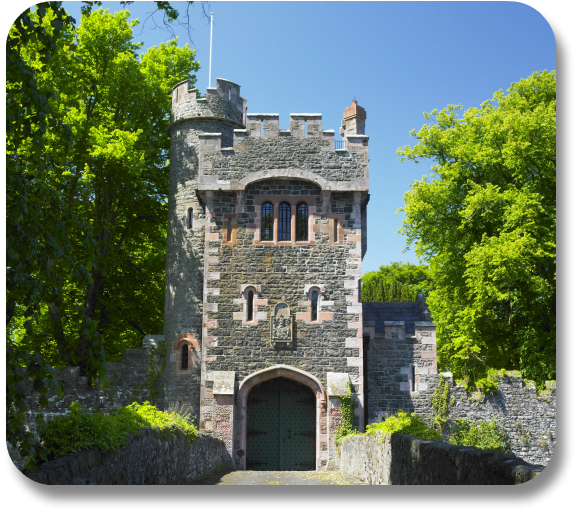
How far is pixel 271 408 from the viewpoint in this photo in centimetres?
1672

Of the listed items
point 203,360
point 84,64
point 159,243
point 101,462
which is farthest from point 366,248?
point 101,462

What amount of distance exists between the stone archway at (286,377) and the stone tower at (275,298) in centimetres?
3

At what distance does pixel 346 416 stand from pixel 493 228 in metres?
9.05

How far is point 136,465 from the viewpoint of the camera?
6.86m

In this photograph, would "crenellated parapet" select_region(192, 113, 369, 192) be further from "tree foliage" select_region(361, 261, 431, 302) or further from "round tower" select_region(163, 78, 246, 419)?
"tree foliage" select_region(361, 261, 431, 302)

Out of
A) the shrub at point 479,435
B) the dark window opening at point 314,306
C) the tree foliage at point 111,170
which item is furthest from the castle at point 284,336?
the tree foliage at point 111,170

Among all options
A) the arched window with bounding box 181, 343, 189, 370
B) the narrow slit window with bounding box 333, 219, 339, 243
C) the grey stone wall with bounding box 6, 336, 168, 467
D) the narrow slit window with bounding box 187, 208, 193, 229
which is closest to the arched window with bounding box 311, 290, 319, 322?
the narrow slit window with bounding box 333, 219, 339, 243

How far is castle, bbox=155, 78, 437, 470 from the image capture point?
16.1 metres

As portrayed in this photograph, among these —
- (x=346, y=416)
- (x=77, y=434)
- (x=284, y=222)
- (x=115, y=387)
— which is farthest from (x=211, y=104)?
(x=77, y=434)

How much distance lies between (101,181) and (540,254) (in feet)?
46.0

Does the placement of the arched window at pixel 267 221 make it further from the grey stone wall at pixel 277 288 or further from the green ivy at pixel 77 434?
the green ivy at pixel 77 434

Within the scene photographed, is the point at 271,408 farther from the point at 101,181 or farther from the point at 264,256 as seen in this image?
the point at 101,181

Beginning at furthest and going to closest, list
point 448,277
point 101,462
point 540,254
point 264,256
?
point 448,277 < point 540,254 < point 264,256 < point 101,462

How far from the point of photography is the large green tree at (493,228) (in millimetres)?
18672
